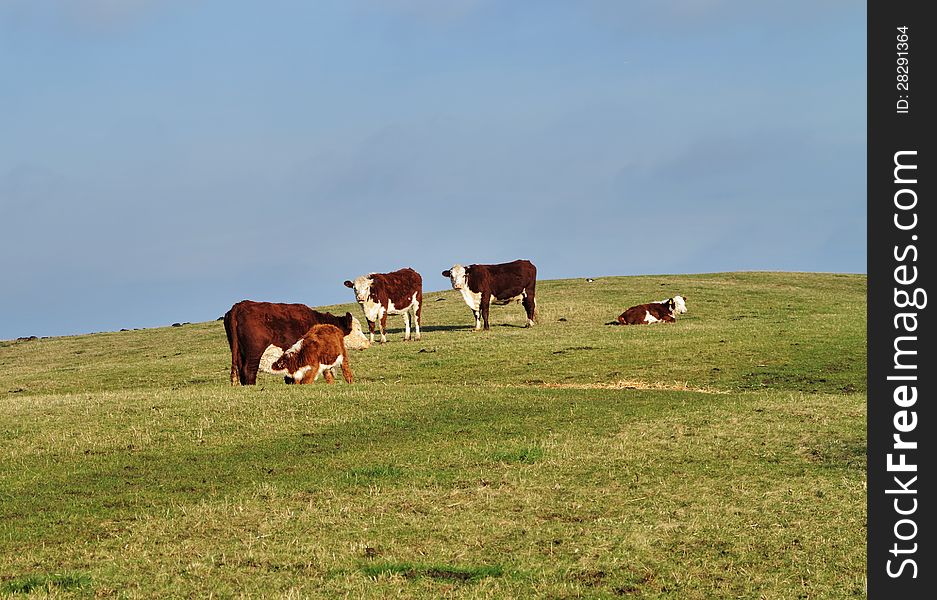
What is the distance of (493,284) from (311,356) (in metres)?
21.8

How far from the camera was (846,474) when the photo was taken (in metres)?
15.3

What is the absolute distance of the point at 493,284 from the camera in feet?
153

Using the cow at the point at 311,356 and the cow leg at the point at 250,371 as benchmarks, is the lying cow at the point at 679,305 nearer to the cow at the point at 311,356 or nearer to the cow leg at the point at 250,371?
the cow at the point at 311,356

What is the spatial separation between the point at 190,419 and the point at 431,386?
23.9 ft

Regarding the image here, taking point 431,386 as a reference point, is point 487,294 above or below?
above

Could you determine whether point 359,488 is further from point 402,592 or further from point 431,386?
point 431,386

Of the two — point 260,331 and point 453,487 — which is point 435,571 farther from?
point 260,331

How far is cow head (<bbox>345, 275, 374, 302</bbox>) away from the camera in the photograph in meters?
40.4

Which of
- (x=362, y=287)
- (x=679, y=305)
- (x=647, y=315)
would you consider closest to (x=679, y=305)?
(x=679, y=305)

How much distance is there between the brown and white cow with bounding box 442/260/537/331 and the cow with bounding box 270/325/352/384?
764 inches

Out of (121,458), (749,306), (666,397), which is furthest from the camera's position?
(749,306)

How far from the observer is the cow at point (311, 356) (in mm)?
25406

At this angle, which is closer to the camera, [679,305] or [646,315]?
[646,315]
